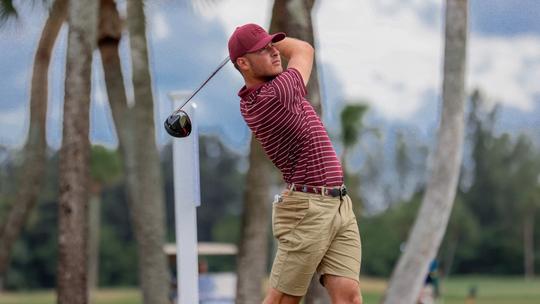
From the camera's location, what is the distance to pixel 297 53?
18.7 feet

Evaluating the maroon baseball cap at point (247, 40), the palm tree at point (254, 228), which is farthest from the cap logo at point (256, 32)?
the palm tree at point (254, 228)

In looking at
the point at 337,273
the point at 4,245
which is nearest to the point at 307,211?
the point at 337,273

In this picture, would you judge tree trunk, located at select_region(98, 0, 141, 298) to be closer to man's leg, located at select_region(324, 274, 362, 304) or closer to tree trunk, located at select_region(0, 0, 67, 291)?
tree trunk, located at select_region(0, 0, 67, 291)

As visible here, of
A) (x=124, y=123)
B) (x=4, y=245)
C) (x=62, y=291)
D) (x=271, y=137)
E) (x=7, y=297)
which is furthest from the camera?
(x=7, y=297)

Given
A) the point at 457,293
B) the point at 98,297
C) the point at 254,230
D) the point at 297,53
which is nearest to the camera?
the point at 297,53

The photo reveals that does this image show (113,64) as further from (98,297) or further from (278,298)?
(98,297)

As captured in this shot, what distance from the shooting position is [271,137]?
18.1 ft

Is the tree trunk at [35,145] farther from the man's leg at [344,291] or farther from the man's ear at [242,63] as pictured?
the man's leg at [344,291]

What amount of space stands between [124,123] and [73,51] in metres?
3.95

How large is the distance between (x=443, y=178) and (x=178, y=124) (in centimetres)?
764

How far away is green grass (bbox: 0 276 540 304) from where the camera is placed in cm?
5672

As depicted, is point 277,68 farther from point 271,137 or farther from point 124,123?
point 124,123

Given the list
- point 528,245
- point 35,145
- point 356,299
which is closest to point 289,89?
point 356,299

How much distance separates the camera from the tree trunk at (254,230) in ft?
45.1
